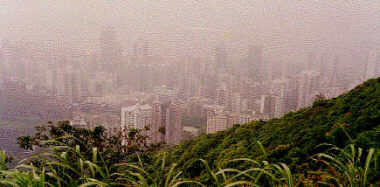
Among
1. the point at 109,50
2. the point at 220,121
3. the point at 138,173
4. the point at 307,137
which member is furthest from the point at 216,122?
the point at 109,50

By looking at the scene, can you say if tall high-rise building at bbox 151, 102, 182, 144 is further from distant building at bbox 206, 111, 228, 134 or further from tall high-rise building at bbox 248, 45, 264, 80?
tall high-rise building at bbox 248, 45, 264, 80

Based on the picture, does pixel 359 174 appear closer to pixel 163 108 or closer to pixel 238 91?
pixel 163 108

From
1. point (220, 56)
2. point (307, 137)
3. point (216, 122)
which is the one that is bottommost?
point (216, 122)

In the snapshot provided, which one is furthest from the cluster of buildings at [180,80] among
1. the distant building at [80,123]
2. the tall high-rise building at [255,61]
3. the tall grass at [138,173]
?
the tall grass at [138,173]

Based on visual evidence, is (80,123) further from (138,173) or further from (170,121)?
(138,173)

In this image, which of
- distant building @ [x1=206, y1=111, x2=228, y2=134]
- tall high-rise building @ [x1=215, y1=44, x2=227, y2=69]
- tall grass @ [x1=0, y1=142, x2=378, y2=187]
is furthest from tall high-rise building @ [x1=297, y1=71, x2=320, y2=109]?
tall grass @ [x1=0, y1=142, x2=378, y2=187]

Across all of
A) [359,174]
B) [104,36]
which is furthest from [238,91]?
[359,174]

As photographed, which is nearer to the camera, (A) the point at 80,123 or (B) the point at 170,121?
(A) the point at 80,123
